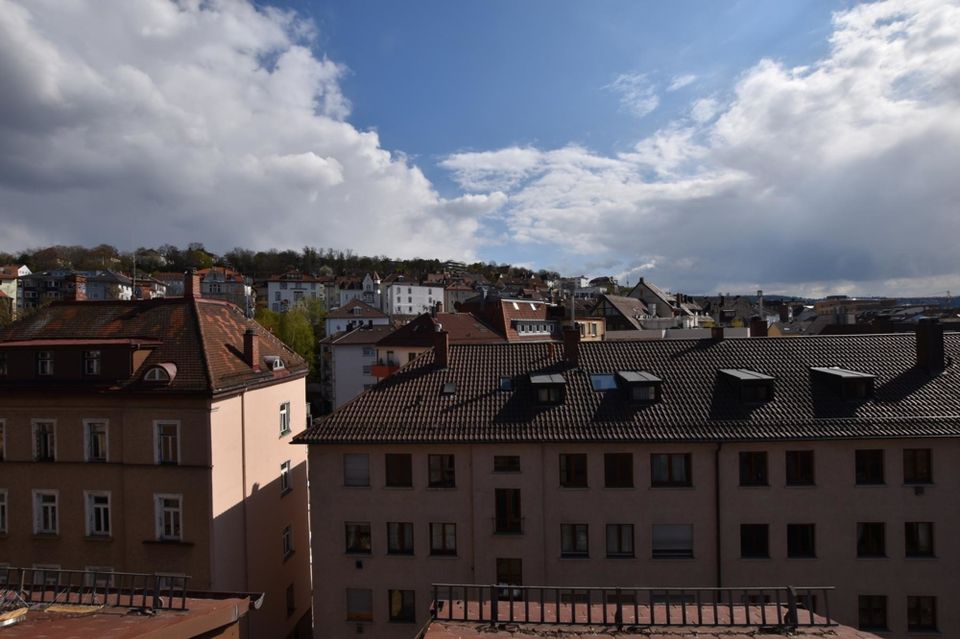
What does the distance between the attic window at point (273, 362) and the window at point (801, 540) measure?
19.1 meters

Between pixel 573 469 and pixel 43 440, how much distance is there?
691 inches

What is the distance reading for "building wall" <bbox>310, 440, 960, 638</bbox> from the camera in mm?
15984

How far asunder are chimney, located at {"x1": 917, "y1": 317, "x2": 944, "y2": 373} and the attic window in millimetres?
23979

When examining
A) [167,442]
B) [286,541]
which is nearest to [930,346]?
[286,541]

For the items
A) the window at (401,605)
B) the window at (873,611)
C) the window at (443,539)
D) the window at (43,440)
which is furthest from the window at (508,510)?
the window at (43,440)

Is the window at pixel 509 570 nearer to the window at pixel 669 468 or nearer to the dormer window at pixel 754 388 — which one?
the window at pixel 669 468

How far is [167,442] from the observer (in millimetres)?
17375

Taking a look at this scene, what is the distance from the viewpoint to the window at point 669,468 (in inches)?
A: 650

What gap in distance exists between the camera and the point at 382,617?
1659 cm

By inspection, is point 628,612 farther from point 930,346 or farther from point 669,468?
point 930,346

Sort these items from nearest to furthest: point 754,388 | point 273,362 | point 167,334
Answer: point 754,388
point 167,334
point 273,362

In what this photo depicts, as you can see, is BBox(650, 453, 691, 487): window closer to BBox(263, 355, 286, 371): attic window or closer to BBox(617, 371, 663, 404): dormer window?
BBox(617, 371, 663, 404): dormer window

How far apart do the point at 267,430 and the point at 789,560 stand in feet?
60.7

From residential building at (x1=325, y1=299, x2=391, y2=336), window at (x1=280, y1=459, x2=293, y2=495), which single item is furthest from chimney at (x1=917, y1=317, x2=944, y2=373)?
residential building at (x1=325, y1=299, x2=391, y2=336)
